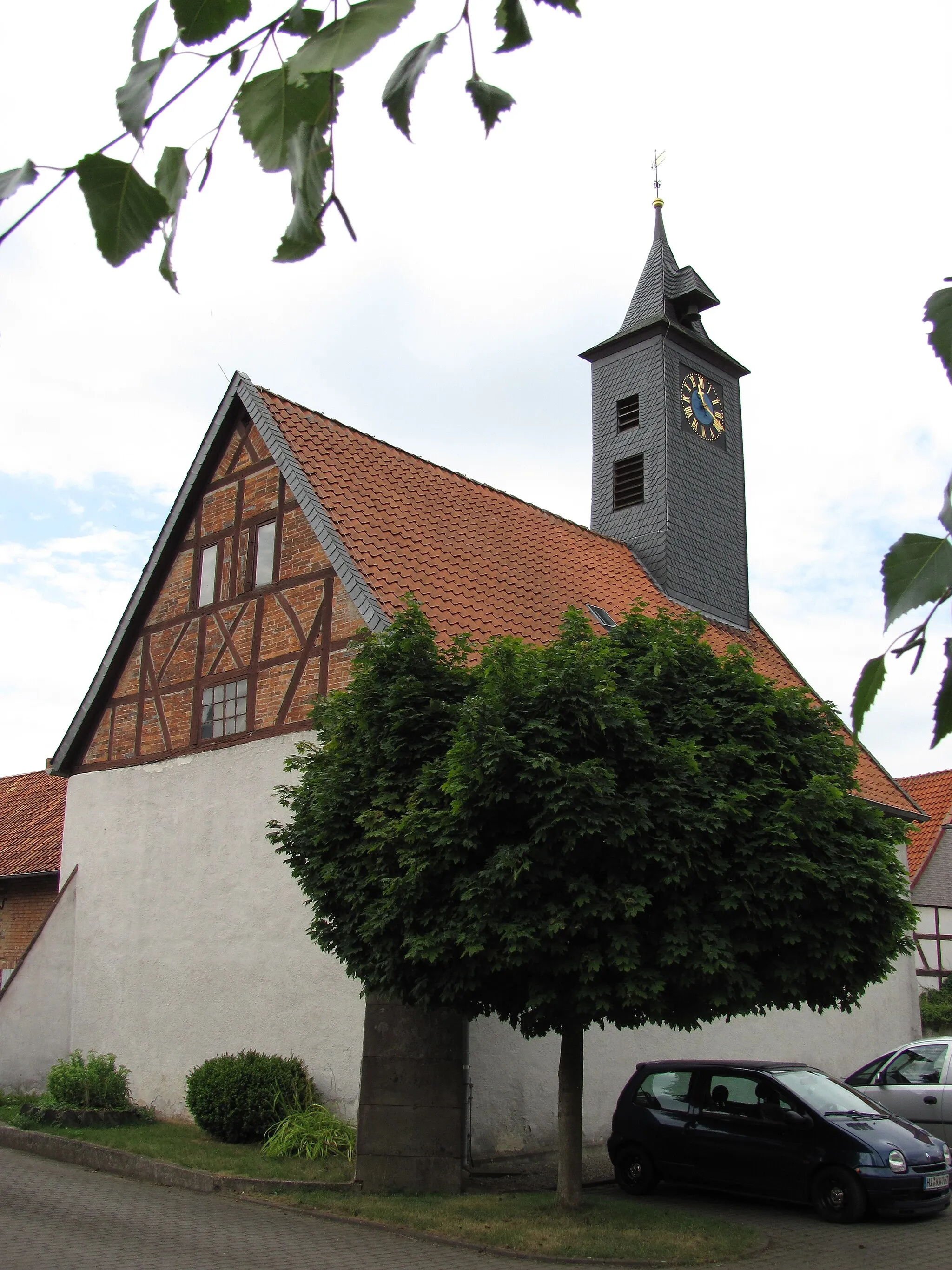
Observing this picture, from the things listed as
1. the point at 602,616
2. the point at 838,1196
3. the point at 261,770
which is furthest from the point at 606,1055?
the point at 602,616

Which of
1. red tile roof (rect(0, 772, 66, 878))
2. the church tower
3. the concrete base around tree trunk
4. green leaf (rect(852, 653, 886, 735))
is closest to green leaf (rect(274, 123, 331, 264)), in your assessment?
green leaf (rect(852, 653, 886, 735))

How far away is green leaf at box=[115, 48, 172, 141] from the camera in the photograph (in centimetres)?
162

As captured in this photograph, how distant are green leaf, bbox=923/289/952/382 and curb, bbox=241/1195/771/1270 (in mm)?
8480

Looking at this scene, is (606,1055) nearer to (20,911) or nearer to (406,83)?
(20,911)

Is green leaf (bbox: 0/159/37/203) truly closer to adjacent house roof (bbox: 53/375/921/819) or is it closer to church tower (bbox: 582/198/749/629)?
adjacent house roof (bbox: 53/375/921/819)

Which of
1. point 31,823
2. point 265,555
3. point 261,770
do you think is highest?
point 265,555

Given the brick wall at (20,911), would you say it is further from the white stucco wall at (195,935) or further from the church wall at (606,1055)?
the church wall at (606,1055)

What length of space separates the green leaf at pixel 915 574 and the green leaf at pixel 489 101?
0.85 meters

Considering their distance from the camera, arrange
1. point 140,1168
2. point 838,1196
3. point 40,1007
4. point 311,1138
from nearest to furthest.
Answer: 1. point 838,1196
2. point 140,1168
3. point 311,1138
4. point 40,1007

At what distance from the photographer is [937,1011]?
22.8 metres

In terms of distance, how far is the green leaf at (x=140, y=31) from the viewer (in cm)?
168

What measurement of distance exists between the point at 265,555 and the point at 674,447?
29.7ft

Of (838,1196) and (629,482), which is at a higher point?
(629,482)

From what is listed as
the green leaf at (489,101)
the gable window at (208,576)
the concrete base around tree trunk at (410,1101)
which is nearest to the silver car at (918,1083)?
the concrete base around tree trunk at (410,1101)
